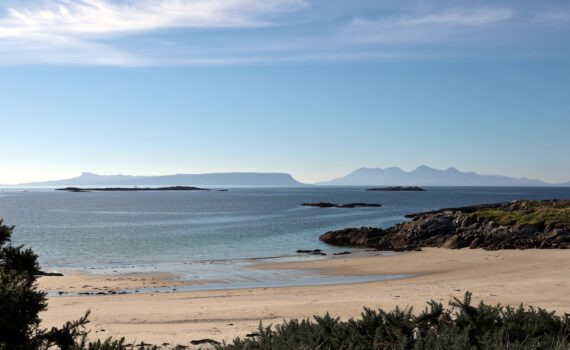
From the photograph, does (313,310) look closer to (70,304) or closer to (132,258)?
(70,304)

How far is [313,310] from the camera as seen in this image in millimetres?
18641

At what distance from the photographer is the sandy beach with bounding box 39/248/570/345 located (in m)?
16.9

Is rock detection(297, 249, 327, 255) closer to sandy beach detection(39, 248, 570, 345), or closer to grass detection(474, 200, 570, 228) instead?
sandy beach detection(39, 248, 570, 345)

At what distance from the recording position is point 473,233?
44.9m

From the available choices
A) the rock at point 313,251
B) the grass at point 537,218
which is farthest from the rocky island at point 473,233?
the rock at point 313,251

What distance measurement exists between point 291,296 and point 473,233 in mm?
27264

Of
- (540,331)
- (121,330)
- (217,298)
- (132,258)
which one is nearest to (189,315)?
(121,330)

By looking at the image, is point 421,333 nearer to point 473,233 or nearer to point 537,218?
point 473,233

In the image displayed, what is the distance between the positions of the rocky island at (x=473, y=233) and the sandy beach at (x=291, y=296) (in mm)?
4961

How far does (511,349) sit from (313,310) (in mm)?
12170

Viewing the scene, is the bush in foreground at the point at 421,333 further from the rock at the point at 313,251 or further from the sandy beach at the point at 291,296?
the rock at the point at 313,251

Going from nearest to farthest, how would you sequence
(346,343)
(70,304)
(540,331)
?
(346,343) < (540,331) < (70,304)

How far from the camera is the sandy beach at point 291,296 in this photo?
55.4ft

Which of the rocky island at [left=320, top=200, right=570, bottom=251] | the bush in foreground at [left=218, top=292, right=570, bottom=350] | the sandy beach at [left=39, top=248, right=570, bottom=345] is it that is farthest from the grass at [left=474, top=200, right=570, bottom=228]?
the bush in foreground at [left=218, top=292, right=570, bottom=350]
